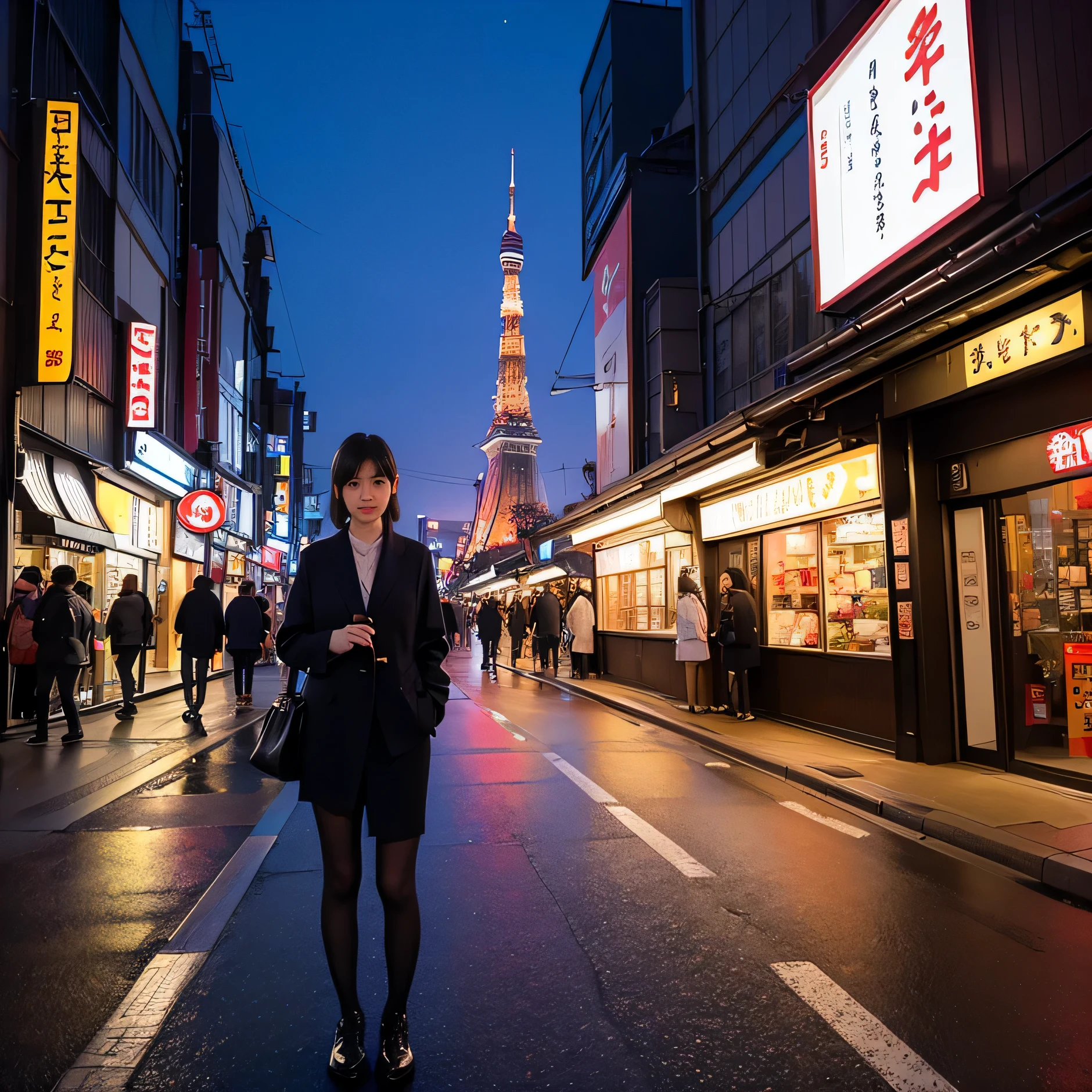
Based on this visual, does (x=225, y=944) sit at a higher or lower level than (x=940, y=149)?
lower

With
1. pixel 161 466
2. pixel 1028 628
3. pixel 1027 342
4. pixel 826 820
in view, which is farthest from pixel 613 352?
pixel 826 820

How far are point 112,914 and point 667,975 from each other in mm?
2774

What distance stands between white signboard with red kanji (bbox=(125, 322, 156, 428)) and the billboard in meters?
11.3

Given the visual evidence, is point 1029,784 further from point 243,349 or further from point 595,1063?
point 243,349

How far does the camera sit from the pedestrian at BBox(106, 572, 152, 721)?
12.9 metres

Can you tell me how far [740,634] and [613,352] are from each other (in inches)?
603

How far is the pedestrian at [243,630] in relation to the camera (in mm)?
13734

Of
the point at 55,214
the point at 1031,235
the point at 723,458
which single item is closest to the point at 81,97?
the point at 55,214

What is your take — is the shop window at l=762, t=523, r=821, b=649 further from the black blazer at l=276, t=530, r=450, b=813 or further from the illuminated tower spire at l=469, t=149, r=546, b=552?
the illuminated tower spire at l=469, t=149, r=546, b=552

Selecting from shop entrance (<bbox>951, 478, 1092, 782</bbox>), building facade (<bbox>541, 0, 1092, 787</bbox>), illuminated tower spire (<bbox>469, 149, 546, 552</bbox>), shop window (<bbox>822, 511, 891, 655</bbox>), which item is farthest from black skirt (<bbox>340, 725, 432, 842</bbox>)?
illuminated tower spire (<bbox>469, 149, 546, 552</bbox>)

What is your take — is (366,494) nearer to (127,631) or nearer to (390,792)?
(390,792)

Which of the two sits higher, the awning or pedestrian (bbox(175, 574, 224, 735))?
the awning

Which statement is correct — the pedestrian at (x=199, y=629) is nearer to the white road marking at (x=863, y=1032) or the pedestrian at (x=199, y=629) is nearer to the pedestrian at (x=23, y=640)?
the pedestrian at (x=23, y=640)

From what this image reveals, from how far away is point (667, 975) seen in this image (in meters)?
3.79
